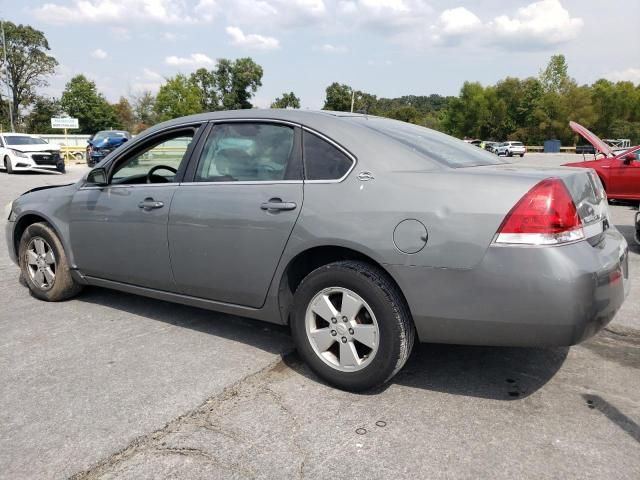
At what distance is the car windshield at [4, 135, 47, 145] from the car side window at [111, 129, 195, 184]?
64.6 ft

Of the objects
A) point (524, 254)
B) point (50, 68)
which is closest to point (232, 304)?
point (524, 254)

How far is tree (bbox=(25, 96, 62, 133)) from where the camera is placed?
63453 mm

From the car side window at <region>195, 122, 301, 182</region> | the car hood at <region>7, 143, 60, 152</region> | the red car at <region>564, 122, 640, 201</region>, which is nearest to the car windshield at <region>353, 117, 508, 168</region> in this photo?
the car side window at <region>195, 122, 301, 182</region>

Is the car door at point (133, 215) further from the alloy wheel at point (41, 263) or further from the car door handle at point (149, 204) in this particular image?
the alloy wheel at point (41, 263)

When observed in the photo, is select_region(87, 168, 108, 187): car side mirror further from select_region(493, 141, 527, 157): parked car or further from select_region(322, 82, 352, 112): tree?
select_region(322, 82, 352, 112): tree

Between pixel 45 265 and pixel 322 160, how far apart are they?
2.88 meters

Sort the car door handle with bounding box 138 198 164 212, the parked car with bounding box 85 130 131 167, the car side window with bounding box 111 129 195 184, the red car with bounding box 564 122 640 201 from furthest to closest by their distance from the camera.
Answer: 1. the parked car with bounding box 85 130 131 167
2. the red car with bounding box 564 122 640 201
3. the car side window with bounding box 111 129 195 184
4. the car door handle with bounding box 138 198 164 212

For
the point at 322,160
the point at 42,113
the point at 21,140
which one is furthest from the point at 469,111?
the point at 322,160

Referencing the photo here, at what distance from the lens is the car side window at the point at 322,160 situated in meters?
3.09

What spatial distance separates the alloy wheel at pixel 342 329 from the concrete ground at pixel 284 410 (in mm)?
201

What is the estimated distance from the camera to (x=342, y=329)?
118 inches

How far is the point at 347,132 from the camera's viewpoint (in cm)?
320

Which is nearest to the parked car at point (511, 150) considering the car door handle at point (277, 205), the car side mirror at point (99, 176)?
the car side mirror at point (99, 176)

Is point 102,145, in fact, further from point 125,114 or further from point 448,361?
point 125,114
